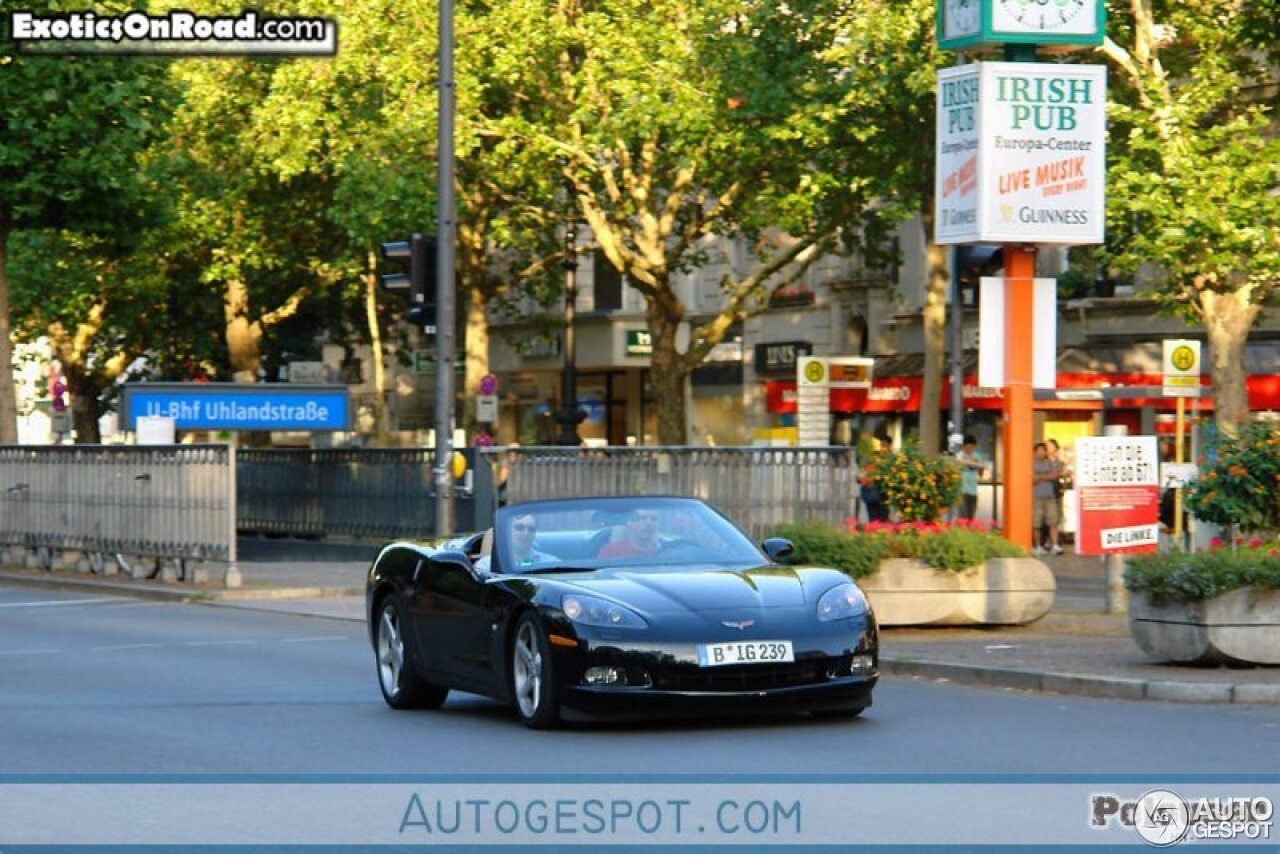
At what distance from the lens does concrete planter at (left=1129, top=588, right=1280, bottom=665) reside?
15.7 m

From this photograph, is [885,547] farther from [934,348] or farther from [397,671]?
[934,348]

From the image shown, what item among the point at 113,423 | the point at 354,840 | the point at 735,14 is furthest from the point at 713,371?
the point at 354,840

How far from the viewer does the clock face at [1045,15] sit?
21325 millimetres

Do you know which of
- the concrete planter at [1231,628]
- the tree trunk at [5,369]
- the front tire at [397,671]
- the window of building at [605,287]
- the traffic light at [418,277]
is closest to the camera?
the front tire at [397,671]

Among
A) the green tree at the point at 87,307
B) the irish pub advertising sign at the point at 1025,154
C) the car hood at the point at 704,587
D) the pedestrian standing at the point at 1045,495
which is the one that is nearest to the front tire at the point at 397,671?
the car hood at the point at 704,587

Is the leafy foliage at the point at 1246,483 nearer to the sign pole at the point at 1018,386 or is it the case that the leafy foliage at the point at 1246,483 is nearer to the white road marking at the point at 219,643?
the sign pole at the point at 1018,386

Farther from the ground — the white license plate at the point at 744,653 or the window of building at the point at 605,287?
the window of building at the point at 605,287

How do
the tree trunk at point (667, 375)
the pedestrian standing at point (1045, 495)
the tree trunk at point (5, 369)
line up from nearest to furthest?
1. the pedestrian standing at point (1045, 495)
2. the tree trunk at point (5, 369)
3. the tree trunk at point (667, 375)

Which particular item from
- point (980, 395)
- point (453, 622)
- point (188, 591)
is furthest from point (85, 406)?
point (453, 622)

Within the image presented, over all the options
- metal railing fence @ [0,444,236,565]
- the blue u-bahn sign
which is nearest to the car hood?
metal railing fence @ [0,444,236,565]

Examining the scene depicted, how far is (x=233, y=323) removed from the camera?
58812 mm

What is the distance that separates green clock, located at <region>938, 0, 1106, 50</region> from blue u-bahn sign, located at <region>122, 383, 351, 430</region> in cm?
1646

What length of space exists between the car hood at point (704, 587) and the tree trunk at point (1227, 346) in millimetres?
22373

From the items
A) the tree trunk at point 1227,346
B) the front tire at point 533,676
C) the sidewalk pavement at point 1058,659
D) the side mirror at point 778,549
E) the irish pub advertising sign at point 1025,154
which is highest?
the irish pub advertising sign at point 1025,154
